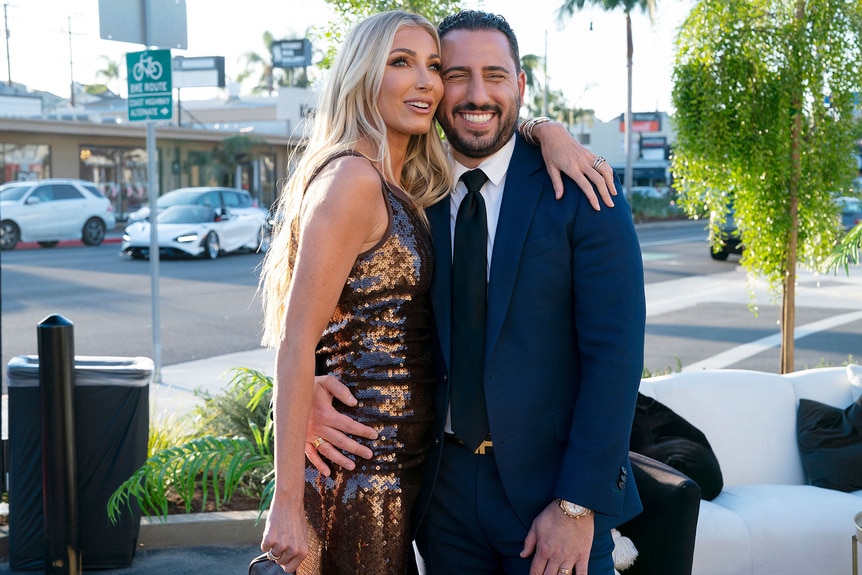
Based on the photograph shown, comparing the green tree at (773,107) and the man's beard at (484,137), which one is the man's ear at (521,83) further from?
the green tree at (773,107)

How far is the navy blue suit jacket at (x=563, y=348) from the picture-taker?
226cm

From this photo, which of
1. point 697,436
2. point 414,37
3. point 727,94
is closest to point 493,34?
point 414,37

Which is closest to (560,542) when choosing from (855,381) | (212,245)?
(855,381)

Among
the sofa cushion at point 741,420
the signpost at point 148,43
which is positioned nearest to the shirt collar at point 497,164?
the sofa cushion at point 741,420

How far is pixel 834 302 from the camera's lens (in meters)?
14.8

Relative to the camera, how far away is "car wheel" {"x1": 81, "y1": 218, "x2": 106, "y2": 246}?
24.8 metres

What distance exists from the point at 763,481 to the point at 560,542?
2.87m

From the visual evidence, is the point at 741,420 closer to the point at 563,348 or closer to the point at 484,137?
the point at 563,348

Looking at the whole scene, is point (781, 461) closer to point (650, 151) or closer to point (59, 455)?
point (59, 455)

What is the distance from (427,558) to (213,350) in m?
8.46

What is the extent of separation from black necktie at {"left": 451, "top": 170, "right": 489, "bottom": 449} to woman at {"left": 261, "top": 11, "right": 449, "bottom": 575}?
0.34ft

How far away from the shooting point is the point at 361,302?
7.82ft

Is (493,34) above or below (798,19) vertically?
below

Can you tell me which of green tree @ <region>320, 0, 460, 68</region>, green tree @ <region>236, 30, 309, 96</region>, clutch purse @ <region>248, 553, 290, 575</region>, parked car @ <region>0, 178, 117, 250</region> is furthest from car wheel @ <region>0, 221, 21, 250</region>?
green tree @ <region>236, 30, 309, 96</region>
